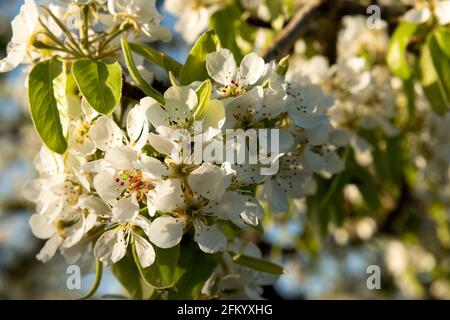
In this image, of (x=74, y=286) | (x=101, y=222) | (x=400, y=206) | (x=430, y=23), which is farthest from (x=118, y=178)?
(x=400, y=206)

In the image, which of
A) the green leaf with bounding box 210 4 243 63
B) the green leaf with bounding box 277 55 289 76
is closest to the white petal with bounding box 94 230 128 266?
the green leaf with bounding box 277 55 289 76

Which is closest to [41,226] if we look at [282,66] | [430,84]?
[282,66]

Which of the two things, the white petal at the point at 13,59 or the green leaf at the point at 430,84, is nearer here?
the white petal at the point at 13,59

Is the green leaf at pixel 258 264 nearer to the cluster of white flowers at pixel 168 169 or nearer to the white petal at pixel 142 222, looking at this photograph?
the cluster of white flowers at pixel 168 169

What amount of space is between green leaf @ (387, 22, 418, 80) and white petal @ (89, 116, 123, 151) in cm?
100

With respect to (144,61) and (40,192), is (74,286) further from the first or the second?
(144,61)

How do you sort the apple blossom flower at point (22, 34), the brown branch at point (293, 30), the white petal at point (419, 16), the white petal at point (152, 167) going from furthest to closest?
the white petal at point (419, 16), the brown branch at point (293, 30), the apple blossom flower at point (22, 34), the white petal at point (152, 167)

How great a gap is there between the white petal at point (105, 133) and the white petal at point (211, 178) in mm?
179

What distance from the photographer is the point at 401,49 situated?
6.52ft

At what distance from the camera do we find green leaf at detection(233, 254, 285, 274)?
1.58 metres

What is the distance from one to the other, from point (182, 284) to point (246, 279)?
0.58ft

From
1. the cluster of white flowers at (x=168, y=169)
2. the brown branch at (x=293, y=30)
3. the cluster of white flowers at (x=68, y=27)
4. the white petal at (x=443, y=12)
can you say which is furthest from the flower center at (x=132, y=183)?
the white petal at (x=443, y=12)

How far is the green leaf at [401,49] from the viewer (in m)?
1.98

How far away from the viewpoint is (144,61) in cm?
164
